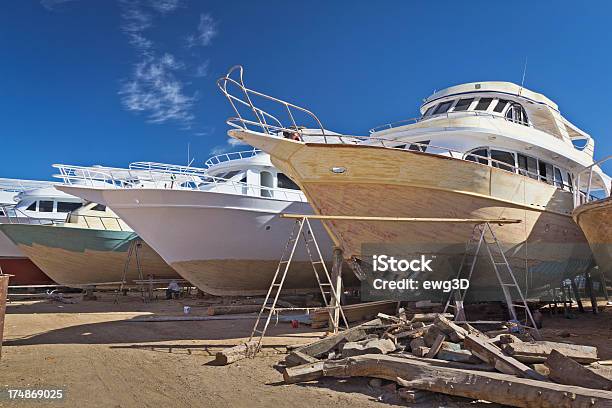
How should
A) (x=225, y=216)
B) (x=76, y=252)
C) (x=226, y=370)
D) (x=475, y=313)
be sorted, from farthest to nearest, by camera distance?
1. (x=76, y=252)
2. (x=225, y=216)
3. (x=475, y=313)
4. (x=226, y=370)

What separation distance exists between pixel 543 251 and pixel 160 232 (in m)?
9.21

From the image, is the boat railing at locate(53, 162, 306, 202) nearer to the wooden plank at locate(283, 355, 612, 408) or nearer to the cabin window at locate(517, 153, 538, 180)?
the cabin window at locate(517, 153, 538, 180)

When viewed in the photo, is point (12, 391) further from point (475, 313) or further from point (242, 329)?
point (475, 313)

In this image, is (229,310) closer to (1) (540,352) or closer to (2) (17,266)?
(1) (540,352)

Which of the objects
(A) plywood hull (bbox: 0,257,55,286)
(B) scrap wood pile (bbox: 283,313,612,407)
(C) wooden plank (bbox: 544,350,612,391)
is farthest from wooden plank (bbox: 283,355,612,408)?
(A) plywood hull (bbox: 0,257,55,286)

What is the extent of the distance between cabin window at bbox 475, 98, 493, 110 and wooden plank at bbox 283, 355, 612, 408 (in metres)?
9.83

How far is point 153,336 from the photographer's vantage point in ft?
27.8

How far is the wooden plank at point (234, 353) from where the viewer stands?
6277 millimetres

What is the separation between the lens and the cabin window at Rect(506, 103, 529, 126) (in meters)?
13.4

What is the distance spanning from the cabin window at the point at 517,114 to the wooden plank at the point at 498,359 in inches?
376

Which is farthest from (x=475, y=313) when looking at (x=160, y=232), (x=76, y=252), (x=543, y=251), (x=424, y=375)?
(x=76, y=252)

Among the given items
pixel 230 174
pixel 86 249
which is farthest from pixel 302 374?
pixel 86 249

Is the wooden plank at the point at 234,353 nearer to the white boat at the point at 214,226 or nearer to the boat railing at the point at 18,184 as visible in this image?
the white boat at the point at 214,226

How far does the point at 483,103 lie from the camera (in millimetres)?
13305
